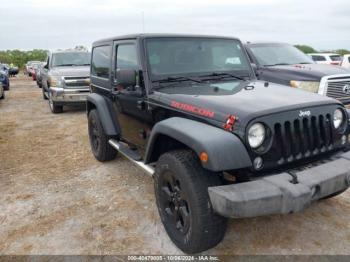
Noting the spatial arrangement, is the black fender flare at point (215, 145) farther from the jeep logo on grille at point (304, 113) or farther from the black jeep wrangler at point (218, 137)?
the jeep logo on grille at point (304, 113)

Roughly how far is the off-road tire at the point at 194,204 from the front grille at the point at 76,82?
24.7 ft

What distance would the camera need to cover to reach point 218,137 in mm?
2631

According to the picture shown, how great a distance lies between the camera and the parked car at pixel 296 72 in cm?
682

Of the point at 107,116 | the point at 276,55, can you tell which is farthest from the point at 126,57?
the point at 276,55

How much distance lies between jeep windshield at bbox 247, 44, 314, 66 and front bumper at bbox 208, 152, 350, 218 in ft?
17.8

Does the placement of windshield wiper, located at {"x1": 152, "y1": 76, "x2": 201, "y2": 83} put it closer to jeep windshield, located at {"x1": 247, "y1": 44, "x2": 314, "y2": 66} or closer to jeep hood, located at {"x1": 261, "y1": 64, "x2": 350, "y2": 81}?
jeep hood, located at {"x1": 261, "y1": 64, "x2": 350, "y2": 81}

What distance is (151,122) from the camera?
3750 millimetres

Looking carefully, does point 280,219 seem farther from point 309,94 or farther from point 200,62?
point 200,62

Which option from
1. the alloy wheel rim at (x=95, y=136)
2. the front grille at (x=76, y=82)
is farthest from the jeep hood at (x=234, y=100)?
the front grille at (x=76, y=82)

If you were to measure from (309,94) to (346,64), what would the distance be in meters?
13.4

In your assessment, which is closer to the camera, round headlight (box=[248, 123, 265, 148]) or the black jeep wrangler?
the black jeep wrangler

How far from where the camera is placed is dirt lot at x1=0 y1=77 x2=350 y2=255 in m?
3.19

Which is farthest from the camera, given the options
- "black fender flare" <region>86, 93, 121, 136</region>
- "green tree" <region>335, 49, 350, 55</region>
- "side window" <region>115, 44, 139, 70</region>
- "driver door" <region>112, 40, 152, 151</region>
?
"green tree" <region>335, 49, 350, 55</region>

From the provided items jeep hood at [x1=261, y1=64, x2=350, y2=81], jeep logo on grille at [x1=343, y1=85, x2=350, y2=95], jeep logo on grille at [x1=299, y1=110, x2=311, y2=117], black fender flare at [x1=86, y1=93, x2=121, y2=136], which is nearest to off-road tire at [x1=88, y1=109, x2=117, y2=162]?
black fender flare at [x1=86, y1=93, x2=121, y2=136]
